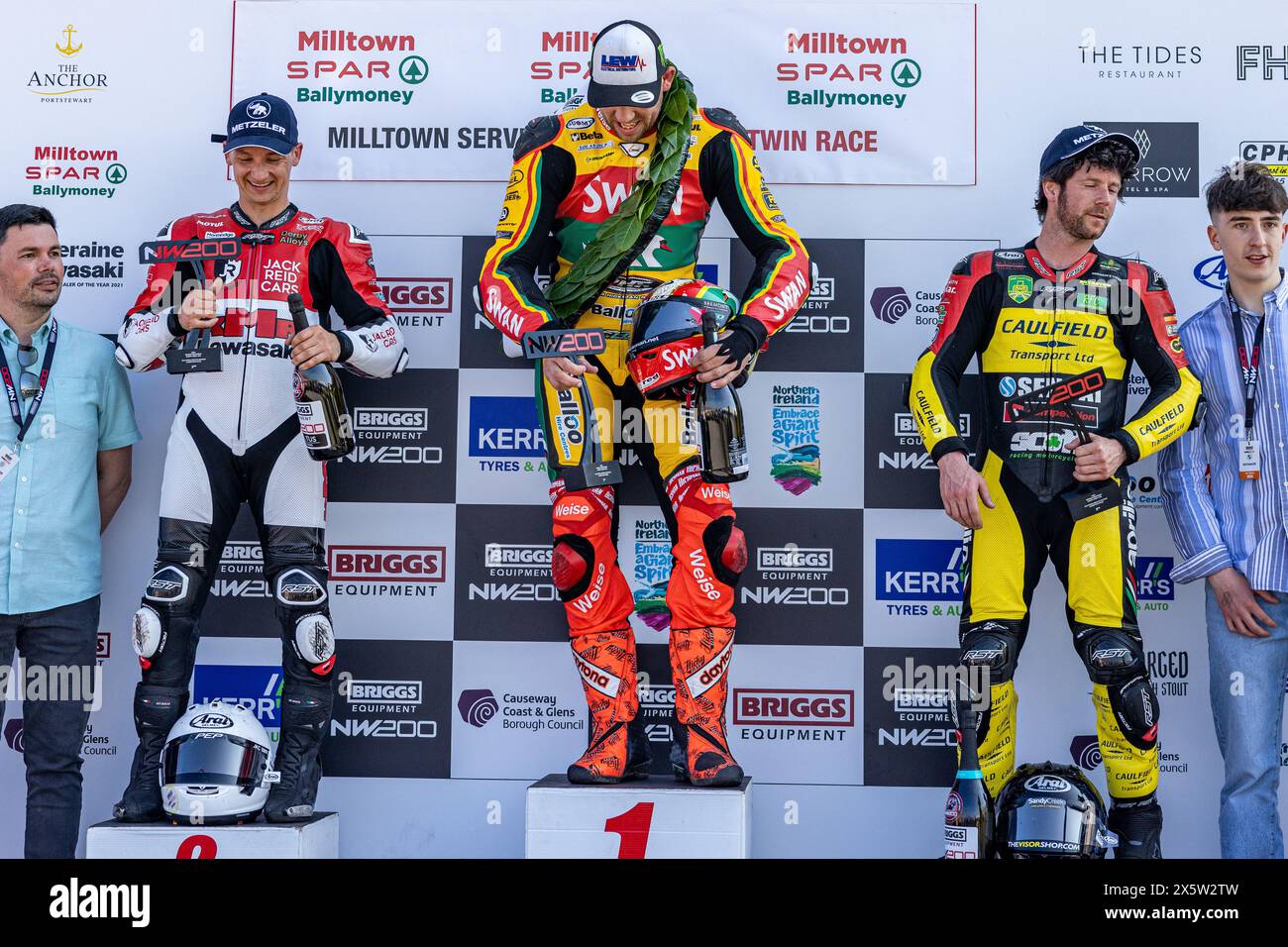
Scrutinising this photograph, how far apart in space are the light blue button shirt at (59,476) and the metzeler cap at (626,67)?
1768mm

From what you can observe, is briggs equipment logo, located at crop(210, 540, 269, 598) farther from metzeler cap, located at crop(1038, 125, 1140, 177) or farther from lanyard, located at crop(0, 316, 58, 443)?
metzeler cap, located at crop(1038, 125, 1140, 177)

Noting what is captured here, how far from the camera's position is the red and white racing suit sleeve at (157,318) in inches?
144

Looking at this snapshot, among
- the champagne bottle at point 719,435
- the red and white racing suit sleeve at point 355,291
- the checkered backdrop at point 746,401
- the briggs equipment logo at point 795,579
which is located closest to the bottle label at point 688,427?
the champagne bottle at point 719,435

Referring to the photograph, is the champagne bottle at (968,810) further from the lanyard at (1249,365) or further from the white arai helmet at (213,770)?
the white arai helmet at (213,770)

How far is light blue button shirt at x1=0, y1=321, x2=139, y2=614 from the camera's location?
369 centimetres

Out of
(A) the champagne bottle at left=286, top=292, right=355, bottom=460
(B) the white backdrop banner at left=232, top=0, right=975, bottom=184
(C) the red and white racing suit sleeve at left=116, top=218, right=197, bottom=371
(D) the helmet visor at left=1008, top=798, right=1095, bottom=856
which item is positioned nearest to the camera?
(D) the helmet visor at left=1008, top=798, right=1095, bottom=856

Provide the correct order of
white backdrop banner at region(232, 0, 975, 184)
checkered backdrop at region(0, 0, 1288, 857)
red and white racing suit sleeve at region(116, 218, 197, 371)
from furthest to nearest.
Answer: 1. white backdrop banner at region(232, 0, 975, 184)
2. checkered backdrop at region(0, 0, 1288, 857)
3. red and white racing suit sleeve at region(116, 218, 197, 371)

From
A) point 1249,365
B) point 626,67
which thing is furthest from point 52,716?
point 1249,365

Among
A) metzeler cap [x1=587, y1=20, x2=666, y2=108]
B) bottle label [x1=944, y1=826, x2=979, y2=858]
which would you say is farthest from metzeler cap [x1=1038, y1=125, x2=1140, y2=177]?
bottle label [x1=944, y1=826, x2=979, y2=858]

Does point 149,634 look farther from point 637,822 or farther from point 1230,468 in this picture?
point 1230,468

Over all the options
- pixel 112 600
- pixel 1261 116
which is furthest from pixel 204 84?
pixel 1261 116

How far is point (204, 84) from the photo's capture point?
167 inches

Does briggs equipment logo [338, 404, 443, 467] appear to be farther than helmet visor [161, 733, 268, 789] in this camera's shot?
Yes

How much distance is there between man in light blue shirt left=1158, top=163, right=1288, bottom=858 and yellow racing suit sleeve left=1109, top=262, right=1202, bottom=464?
0.44 feet
